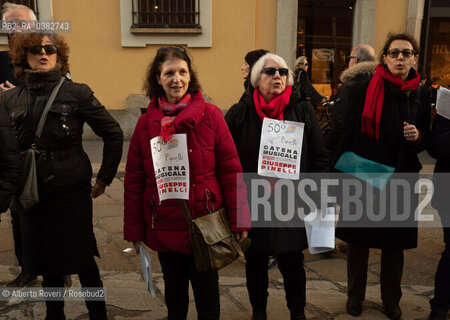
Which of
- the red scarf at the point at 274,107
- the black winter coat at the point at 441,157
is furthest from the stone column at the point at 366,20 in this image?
the red scarf at the point at 274,107

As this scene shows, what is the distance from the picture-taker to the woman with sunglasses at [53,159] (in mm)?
2662

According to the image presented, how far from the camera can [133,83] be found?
31.1ft

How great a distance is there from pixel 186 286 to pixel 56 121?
1184 mm

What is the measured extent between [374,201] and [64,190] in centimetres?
196

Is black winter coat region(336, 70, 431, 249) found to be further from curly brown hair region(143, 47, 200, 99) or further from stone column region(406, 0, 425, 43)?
stone column region(406, 0, 425, 43)

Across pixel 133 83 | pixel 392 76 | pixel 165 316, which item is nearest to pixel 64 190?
pixel 165 316

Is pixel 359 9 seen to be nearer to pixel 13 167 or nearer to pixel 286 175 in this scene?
pixel 286 175

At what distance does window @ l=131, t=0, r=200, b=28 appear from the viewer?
9.20 m

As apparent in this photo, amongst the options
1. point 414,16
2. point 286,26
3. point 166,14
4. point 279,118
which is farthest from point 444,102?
point 414,16

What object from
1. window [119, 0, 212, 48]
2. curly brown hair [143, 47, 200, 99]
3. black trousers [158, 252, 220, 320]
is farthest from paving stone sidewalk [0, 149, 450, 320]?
window [119, 0, 212, 48]

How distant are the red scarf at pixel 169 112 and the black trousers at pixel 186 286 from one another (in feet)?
2.13

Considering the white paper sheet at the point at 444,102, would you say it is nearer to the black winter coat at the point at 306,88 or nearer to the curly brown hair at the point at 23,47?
the curly brown hair at the point at 23,47

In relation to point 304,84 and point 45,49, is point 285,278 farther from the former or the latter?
point 304,84

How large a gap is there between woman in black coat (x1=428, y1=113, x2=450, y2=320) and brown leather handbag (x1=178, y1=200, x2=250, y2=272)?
148cm
